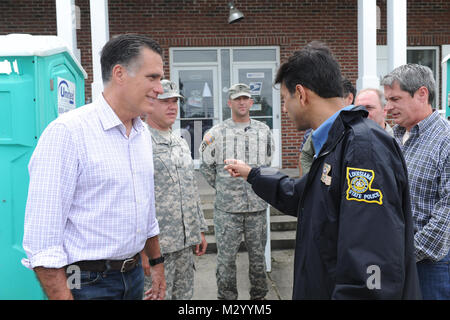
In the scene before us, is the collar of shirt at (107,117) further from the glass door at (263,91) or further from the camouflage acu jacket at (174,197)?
the glass door at (263,91)

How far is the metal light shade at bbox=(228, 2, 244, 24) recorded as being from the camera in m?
7.18

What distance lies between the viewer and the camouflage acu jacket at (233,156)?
3.74 meters

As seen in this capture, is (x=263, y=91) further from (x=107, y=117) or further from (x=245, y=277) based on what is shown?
(x=107, y=117)

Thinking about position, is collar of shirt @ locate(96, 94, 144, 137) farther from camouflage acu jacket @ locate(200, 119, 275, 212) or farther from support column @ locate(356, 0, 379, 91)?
support column @ locate(356, 0, 379, 91)

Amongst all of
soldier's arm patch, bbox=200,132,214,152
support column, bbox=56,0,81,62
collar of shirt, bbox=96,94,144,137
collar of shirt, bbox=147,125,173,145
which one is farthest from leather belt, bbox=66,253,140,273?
support column, bbox=56,0,81,62

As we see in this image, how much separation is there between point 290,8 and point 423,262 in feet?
22.8

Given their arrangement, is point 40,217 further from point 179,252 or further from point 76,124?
point 179,252

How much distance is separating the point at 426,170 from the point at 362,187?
103 centimetres

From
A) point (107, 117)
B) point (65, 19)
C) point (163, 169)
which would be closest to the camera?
point (107, 117)

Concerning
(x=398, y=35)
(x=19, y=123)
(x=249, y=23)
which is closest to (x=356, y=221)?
Result: (x=19, y=123)

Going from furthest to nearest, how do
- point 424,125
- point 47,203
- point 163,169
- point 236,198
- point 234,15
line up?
point 234,15, point 236,198, point 163,169, point 424,125, point 47,203

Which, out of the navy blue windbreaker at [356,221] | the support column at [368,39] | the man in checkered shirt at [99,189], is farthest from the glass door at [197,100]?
the navy blue windbreaker at [356,221]

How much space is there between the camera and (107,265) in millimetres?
1647

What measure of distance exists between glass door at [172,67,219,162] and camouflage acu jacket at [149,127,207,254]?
5127mm
